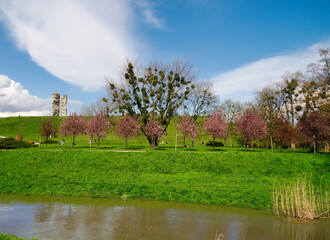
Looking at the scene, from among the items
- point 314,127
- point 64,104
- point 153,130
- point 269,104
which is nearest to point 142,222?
point 153,130

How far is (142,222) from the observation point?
401 inches

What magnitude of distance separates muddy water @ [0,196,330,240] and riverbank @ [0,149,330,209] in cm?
169

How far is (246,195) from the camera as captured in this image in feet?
48.4

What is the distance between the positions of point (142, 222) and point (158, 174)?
11.9 metres

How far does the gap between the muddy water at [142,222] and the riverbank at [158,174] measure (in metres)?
1.69

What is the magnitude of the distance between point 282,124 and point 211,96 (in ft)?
52.3

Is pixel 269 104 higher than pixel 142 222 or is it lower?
higher

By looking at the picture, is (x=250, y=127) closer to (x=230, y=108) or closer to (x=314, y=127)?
(x=314, y=127)

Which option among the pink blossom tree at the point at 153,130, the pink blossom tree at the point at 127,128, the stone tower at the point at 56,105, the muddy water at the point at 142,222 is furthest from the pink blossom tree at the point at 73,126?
the stone tower at the point at 56,105

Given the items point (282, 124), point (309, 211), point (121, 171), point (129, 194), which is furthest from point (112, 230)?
point (282, 124)

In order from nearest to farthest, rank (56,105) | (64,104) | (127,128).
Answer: (127,128), (64,104), (56,105)

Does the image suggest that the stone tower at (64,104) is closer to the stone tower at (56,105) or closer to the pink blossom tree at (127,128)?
the stone tower at (56,105)

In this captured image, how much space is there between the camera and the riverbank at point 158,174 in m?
15.2

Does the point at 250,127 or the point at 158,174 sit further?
the point at 250,127
